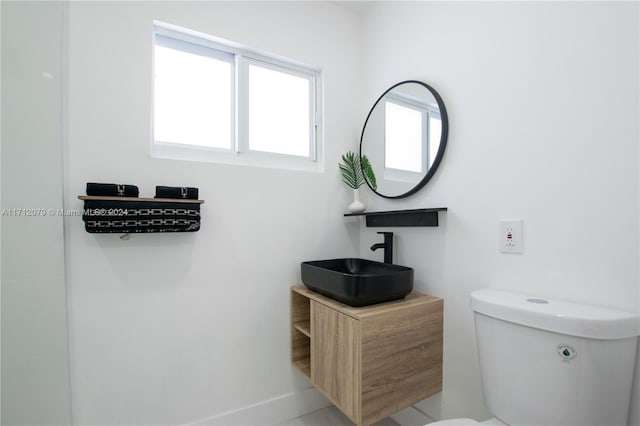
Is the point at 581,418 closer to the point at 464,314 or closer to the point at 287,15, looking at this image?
the point at 464,314

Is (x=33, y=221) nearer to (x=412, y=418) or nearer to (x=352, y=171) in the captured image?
(x=352, y=171)

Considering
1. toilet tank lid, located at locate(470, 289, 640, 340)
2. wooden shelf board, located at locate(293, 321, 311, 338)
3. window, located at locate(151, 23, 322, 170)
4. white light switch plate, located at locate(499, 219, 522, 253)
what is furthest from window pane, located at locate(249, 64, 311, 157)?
toilet tank lid, located at locate(470, 289, 640, 340)

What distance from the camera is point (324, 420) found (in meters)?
1.74

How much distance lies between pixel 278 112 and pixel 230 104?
29 cm

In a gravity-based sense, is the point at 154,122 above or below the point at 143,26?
below

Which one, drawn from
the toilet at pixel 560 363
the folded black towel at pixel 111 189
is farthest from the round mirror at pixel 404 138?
the folded black towel at pixel 111 189

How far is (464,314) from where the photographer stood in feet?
4.56

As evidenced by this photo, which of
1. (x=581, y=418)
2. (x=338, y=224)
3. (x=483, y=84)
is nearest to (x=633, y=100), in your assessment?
(x=483, y=84)

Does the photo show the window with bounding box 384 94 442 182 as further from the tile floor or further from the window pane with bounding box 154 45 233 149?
the tile floor

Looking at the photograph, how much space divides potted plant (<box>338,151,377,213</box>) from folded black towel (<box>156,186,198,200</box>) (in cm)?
92

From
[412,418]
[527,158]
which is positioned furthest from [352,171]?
[412,418]

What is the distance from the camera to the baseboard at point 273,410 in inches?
61.6

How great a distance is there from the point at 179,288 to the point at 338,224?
0.98m

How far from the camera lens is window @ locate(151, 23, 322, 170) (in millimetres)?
1574
